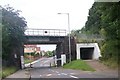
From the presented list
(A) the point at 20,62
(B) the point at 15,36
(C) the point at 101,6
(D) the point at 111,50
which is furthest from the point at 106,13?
(A) the point at 20,62

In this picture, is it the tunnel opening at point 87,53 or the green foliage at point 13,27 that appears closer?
the green foliage at point 13,27

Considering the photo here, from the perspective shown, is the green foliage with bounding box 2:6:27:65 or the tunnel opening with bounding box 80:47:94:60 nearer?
the green foliage with bounding box 2:6:27:65

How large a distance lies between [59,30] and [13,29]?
62.6 feet

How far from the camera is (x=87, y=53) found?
270 ft

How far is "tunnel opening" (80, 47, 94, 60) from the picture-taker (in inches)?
2998

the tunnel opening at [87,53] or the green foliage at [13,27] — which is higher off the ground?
the green foliage at [13,27]

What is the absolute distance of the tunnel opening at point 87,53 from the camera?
76.2 m

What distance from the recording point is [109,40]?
85.5ft

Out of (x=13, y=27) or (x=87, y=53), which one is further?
(x=87, y=53)

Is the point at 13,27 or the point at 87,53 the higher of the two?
the point at 13,27

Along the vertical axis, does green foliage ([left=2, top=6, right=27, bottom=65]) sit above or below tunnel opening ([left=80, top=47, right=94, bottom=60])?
above

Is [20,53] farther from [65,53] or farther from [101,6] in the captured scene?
[101,6]

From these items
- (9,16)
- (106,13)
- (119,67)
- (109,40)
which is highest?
(9,16)

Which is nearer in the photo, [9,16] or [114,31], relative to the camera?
[114,31]
